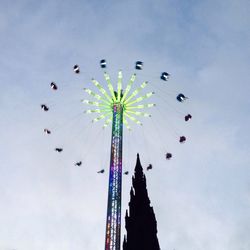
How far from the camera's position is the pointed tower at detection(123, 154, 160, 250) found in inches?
1681

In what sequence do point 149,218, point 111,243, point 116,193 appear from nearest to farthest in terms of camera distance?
point 111,243 < point 116,193 < point 149,218

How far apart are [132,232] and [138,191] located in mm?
7026

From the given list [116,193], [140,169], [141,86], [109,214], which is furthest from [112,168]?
[140,169]

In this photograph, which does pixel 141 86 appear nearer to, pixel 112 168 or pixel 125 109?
pixel 125 109

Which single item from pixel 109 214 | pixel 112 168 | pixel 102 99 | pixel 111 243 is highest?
pixel 102 99

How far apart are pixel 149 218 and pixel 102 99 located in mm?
18605

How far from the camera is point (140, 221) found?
45.4m

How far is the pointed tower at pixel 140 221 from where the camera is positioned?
42688 millimetres

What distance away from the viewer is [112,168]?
37.2 metres

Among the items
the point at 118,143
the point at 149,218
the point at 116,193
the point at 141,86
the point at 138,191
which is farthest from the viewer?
the point at 138,191

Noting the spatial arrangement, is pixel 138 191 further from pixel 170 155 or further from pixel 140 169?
pixel 170 155

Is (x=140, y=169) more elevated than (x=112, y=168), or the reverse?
(x=140, y=169)

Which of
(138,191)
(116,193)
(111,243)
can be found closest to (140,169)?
(138,191)

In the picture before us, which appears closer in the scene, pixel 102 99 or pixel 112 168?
pixel 112 168
